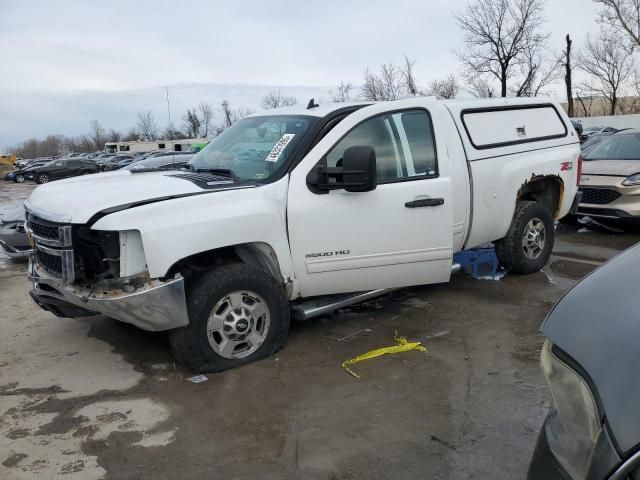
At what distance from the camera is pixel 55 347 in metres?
4.77

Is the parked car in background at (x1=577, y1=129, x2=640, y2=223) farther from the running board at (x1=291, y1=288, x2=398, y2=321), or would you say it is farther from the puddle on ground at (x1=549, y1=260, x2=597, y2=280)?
the running board at (x1=291, y1=288, x2=398, y2=321)

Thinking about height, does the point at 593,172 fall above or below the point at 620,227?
above

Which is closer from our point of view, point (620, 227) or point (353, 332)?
point (353, 332)

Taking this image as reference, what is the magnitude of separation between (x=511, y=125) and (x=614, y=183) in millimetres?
3477

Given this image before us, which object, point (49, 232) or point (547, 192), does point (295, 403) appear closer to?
point (49, 232)

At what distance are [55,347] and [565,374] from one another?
4.32 metres

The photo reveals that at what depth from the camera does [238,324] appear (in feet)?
13.3

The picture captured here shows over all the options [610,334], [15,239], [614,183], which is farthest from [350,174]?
[15,239]

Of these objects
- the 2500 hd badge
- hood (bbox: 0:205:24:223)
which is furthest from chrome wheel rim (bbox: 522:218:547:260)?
hood (bbox: 0:205:24:223)

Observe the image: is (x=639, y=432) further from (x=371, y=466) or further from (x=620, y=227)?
(x=620, y=227)

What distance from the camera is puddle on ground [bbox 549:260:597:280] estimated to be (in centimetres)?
654

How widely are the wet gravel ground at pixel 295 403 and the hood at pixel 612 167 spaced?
4.24 m

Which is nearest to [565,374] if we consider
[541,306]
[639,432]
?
[639,432]

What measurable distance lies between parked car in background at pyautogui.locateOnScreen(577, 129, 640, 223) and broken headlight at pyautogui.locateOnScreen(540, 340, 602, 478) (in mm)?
7624
